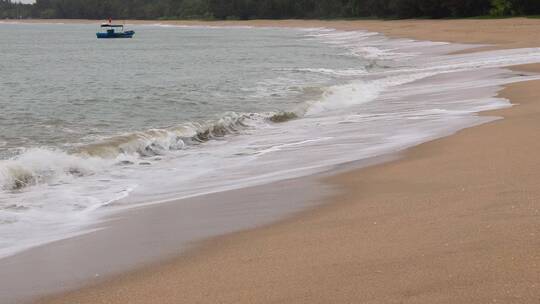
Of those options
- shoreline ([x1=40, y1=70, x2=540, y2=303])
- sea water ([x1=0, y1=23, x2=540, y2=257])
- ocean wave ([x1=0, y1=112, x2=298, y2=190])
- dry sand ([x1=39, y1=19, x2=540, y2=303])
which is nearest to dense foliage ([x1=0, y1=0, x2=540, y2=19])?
sea water ([x1=0, y1=23, x2=540, y2=257])

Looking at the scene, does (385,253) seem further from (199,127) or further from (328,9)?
(328,9)

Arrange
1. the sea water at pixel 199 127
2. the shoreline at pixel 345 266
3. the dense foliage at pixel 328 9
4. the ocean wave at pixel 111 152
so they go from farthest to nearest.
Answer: the dense foliage at pixel 328 9, the ocean wave at pixel 111 152, the sea water at pixel 199 127, the shoreline at pixel 345 266

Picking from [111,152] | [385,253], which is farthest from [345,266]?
[111,152]

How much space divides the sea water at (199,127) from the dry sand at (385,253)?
1.75 metres

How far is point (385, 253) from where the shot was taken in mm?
5078

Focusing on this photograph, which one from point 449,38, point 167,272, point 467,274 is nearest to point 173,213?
point 167,272

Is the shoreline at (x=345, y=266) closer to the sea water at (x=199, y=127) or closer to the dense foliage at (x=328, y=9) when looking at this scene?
the sea water at (x=199, y=127)

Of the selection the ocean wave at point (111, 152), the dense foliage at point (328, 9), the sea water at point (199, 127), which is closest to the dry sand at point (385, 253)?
the sea water at point (199, 127)

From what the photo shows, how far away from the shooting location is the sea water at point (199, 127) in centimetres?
880

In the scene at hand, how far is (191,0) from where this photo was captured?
599ft

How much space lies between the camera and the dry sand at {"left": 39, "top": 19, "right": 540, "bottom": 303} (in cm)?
436

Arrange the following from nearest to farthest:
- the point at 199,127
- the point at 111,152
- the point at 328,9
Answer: the point at 111,152, the point at 199,127, the point at 328,9

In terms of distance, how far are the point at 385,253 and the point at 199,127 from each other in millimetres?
10182

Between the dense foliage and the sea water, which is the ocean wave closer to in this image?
the sea water
